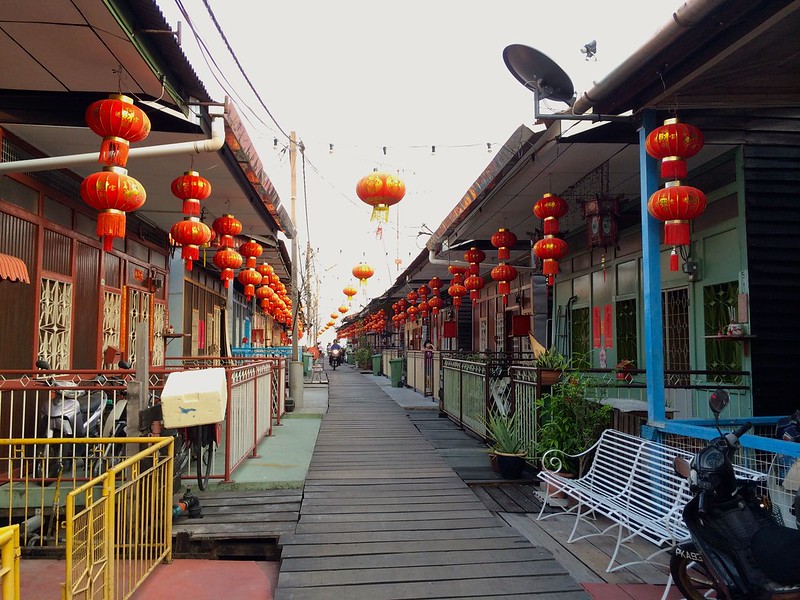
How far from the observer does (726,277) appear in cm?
713

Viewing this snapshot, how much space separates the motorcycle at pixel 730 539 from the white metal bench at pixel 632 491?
12.8 inches

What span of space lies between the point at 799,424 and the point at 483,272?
47.3 feet

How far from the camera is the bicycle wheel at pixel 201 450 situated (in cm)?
545

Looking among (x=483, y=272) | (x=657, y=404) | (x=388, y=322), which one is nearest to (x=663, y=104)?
(x=657, y=404)

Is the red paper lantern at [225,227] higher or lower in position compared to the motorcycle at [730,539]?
higher

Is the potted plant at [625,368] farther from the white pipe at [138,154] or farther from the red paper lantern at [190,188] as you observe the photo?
the red paper lantern at [190,188]

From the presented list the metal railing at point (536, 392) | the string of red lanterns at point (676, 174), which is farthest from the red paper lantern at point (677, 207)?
the metal railing at point (536, 392)

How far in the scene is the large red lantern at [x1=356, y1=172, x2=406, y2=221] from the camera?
25.2ft

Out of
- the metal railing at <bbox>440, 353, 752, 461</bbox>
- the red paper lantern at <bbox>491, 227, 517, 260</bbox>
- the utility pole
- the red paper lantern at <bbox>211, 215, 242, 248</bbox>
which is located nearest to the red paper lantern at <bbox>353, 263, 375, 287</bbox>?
the utility pole

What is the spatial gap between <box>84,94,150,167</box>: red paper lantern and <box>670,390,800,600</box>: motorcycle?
4954mm

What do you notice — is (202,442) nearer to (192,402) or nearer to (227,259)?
(192,402)

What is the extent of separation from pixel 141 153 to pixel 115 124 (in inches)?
34.9

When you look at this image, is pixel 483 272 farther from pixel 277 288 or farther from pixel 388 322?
pixel 388 322

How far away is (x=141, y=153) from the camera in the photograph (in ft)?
18.4
